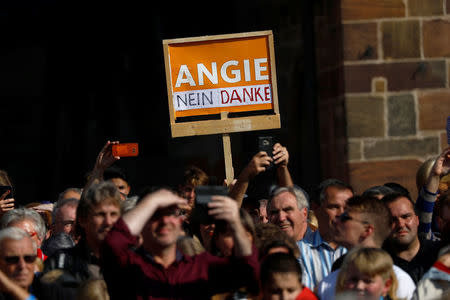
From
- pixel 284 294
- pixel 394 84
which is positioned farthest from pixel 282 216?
pixel 394 84

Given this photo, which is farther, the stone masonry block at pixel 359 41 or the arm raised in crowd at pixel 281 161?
the stone masonry block at pixel 359 41

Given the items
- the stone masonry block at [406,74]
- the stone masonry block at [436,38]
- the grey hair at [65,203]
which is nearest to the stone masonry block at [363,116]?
the stone masonry block at [406,74]

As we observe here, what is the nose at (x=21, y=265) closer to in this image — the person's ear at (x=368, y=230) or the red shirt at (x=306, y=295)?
the red shirt at (x=306, y=295)

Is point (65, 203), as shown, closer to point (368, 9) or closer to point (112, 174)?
point (112, 174)

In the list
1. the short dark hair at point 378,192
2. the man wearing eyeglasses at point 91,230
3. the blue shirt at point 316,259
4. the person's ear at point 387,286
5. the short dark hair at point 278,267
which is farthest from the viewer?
the short dark hair at point 378,192

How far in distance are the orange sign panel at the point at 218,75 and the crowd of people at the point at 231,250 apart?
76cm

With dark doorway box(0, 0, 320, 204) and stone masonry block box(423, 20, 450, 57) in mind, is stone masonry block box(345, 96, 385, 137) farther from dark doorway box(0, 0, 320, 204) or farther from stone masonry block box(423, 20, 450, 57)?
dark doorway box(0, 0, 320, 204)

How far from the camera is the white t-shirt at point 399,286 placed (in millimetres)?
5207

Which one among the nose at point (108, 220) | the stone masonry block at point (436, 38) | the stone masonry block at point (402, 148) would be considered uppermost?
the stone masonry block at point (436, 38)

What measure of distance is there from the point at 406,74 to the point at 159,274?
488 centimetres

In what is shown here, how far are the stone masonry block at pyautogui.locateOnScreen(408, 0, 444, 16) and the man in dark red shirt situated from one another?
484 cm

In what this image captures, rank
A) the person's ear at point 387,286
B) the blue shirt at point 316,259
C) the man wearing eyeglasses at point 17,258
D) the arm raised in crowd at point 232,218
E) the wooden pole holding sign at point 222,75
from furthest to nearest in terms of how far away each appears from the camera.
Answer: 1. the wooden pole holding sign at point 222,75
2. the blue shirt at point 316,259
3. the man wearing eyeglasses at point 17,258
4. the person's ear at point 387,286
5. the arm raised in crowd at point 232,218

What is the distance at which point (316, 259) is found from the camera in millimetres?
5992

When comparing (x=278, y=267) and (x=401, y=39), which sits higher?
(x=401, y=39)
